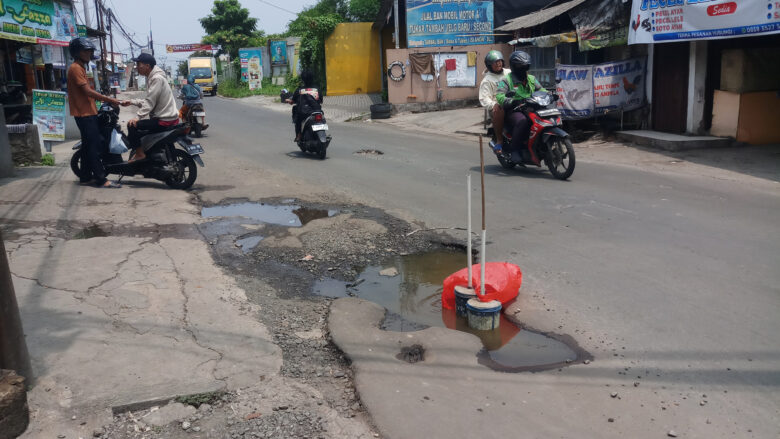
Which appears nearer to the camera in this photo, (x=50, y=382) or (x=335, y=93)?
(x=50, y=382)

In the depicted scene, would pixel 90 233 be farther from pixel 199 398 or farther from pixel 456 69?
pixel 456 69

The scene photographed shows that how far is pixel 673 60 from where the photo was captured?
1327 cm

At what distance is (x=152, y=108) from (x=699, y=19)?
9503 millimetres

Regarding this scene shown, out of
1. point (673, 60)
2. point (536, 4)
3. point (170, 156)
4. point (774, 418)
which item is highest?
point (536, 4)

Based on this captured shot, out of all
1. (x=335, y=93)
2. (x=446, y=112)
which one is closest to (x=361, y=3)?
(x=335, y=93)

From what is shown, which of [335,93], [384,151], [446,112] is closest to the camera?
[384,151]

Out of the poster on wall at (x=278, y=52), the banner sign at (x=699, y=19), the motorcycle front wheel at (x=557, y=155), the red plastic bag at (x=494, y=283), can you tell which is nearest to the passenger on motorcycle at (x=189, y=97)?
the motorcycle front wheel at (x=557, y=155)

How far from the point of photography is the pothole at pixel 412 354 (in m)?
3.70

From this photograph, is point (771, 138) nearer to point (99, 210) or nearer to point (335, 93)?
point (99, 210)

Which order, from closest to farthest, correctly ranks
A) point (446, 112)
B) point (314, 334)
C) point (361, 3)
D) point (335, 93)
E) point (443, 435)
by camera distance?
point (443, 435) → point (314, 334) → point (446, 112) → point (335, 93) → point (361, 3)

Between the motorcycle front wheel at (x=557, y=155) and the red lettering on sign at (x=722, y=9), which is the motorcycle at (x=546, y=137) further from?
the red lettering on sign at (x=722, y=9)

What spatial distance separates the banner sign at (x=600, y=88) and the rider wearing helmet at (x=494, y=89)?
4427 millimetres

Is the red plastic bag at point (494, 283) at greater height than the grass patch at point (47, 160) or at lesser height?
lesser

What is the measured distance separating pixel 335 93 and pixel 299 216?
1040 inches
